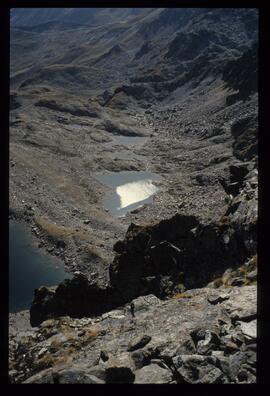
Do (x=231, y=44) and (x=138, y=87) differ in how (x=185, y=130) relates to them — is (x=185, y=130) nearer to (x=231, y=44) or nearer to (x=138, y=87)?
(x=138, y=87)

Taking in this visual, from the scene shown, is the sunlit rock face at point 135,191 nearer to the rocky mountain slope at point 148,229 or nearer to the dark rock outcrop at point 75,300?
the rocky mountain slope at point 148,229

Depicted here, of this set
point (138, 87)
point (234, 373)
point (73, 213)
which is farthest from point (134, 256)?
point (138, 87)

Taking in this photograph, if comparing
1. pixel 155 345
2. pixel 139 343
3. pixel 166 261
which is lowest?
pixel 166 261

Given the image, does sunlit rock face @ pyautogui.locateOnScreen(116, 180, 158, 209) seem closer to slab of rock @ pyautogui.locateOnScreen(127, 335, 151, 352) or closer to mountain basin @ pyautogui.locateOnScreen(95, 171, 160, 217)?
mountain basin @ pyautogui.locateOnScreen(95, 171, 160, 217)

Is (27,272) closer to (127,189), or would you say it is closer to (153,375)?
(127,189)

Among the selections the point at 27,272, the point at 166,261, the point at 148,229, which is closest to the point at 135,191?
the point at 27,272
